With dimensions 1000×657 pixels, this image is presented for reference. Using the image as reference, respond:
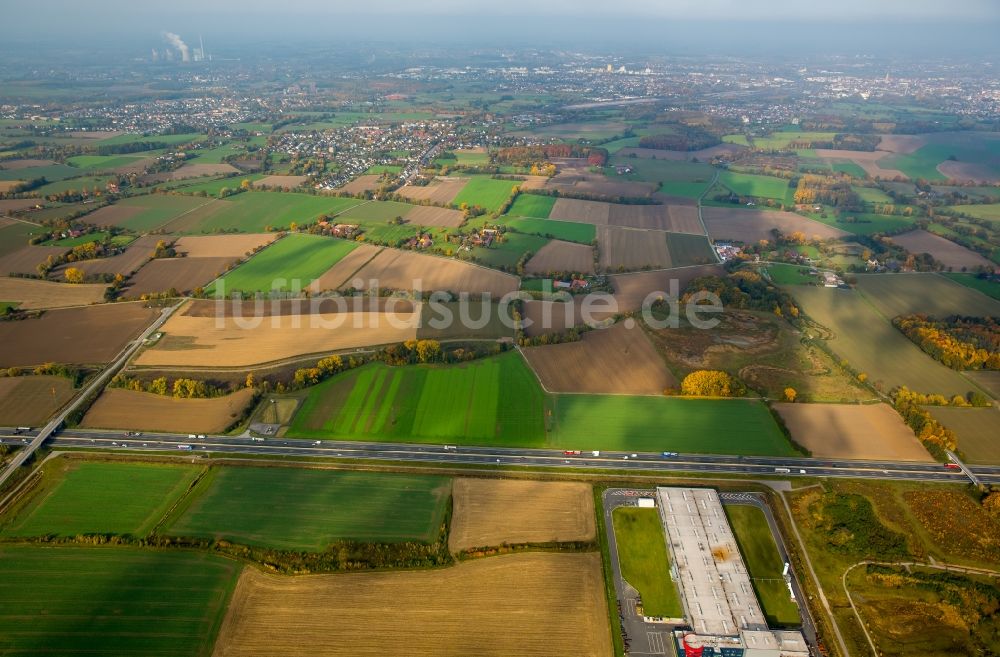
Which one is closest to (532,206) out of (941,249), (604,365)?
(604,365)

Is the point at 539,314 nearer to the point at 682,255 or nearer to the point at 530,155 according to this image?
the point at 682,255

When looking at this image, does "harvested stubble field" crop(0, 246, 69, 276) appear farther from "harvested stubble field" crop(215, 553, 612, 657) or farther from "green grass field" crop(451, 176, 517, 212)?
"harvested stubble field" crop(215, 553, 612, 657)

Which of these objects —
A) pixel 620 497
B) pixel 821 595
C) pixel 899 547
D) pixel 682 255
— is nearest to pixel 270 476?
pixel 620 497

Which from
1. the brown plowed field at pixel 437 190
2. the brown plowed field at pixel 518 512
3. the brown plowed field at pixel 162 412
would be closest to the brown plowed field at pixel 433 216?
the brown plowed field at pixel 437 190

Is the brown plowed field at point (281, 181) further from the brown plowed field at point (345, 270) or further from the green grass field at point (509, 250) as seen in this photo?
the green grass field at point (509, 250)

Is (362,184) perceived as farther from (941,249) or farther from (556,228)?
(941,249)
